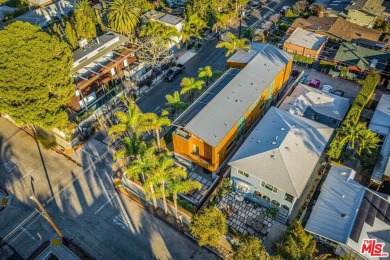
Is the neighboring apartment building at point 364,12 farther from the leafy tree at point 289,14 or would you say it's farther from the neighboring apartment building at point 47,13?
the neighboring apartment building at point 47,13

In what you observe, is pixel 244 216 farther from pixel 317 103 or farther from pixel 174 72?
pixel 174 72

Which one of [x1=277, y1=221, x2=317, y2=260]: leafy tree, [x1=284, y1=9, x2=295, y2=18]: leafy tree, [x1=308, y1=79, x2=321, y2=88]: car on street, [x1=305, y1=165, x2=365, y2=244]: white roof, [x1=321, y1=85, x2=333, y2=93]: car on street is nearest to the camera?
[x1=277, y1=221, x2=317, y2=260]: leafy tree

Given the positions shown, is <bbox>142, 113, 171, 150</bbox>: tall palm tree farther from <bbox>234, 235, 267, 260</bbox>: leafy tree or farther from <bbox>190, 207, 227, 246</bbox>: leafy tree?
<bbox>234, 235, 267, 260</bbox>: leafy tree

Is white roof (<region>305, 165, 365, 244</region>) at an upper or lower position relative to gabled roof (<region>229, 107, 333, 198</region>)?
lower

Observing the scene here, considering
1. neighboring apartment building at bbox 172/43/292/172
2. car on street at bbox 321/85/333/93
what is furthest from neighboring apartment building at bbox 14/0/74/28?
car on street at bbox 321/85/333/93

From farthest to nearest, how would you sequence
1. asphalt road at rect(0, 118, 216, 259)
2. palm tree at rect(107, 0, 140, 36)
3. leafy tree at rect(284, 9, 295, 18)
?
leafy tree at rect(284, 9, 295, 18), palm tree at rect(107, 0, 140, 36), asphalt road at rect(0, 118, 216, 259)

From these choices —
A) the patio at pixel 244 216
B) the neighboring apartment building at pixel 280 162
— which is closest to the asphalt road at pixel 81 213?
the patio at pixel 244 216

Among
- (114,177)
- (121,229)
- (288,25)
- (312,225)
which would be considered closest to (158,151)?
(114,177)
